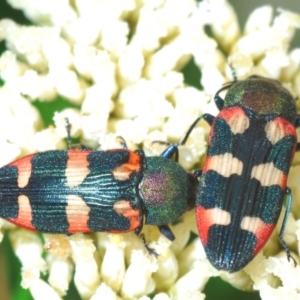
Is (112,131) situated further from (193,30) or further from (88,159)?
(193,30)

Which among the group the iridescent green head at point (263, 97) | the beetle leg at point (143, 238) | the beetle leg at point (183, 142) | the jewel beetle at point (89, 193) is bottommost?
the beetle leg at point (143, 238)

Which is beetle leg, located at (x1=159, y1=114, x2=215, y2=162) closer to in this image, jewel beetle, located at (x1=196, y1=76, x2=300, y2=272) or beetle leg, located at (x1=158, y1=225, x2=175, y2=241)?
jewel beetle, located at (x1=196, y1=76, x2=300, y2=272)

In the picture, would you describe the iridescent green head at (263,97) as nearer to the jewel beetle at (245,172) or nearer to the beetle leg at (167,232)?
the jewel beetle at (245,172)

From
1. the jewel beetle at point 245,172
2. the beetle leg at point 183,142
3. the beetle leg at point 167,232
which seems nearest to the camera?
the jewel beetle at point 245,172

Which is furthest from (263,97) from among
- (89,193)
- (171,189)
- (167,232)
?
(89,193)

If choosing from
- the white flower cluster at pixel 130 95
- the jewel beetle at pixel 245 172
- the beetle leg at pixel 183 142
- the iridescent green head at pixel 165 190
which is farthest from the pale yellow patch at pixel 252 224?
the beetle leg at pixel 183 142

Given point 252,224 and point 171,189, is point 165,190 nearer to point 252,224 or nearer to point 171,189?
point 171,189

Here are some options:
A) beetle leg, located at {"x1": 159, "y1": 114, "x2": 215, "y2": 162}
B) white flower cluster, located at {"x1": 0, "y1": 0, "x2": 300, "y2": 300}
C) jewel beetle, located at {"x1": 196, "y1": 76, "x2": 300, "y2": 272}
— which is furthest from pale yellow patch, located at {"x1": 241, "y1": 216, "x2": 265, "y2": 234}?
beetle leg, located at {"x1": 159, "y1": 114, "x2": 215, "y2": 162}
